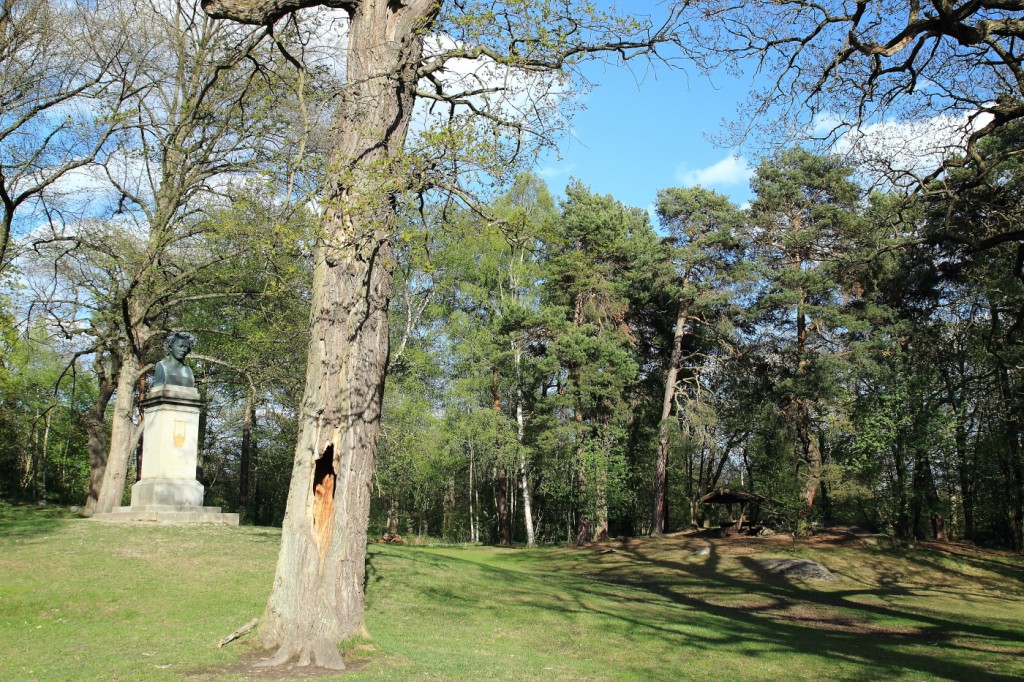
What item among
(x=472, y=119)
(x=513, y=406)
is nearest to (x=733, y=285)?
(x=513, y=406)

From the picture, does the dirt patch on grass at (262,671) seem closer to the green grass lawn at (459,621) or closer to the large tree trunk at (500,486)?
the green grass lawn at (459,621)

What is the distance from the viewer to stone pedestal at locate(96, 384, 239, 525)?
1472 centimetres

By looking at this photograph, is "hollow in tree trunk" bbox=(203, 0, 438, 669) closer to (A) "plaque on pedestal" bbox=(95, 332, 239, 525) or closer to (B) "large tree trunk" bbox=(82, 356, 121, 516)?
(A) "plaque on pedestal" bbox=(95, 332, 239, 525)

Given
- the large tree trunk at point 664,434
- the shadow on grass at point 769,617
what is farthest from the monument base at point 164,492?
the large tree trunk at point 664,434

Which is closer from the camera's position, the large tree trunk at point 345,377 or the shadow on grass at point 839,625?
the large tree trunk at point 345,377

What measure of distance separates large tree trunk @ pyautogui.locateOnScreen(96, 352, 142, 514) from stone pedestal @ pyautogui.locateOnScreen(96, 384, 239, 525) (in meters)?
1.18

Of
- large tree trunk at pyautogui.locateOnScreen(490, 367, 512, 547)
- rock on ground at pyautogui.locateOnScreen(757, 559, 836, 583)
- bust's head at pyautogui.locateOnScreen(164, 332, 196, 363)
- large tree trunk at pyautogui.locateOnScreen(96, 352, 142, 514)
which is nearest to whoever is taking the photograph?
bust's head at pyautogui.locateOnScreen(164, 332, 196, 363)

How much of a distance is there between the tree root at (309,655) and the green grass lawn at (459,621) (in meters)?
0.18

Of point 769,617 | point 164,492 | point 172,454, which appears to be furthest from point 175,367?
point 769,617

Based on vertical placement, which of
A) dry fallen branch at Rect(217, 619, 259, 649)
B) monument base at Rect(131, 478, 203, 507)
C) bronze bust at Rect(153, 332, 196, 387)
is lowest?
dry fallen branch at Rect(217, 619, 259, 649)

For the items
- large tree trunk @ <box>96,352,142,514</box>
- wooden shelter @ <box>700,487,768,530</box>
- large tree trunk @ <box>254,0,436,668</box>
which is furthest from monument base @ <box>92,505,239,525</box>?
wooden shelter @ <box>700,487,768,530</box>

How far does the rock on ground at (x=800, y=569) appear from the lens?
20.3 metres

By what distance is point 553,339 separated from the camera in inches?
1222

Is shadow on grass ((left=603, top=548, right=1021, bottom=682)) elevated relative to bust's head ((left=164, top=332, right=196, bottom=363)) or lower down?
lower down
